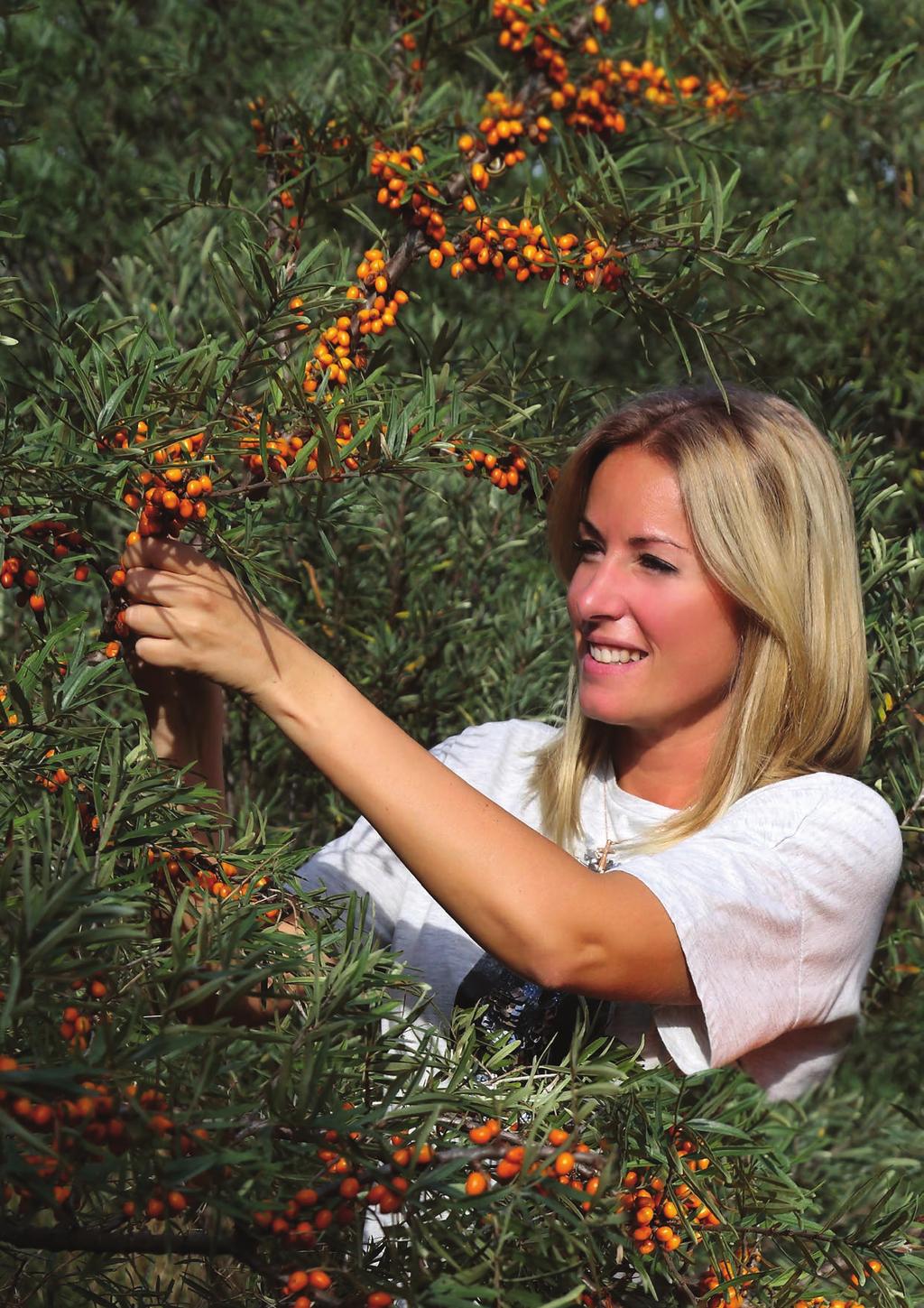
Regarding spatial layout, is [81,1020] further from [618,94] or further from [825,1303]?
[618,94]

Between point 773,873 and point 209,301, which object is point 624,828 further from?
point 209,301

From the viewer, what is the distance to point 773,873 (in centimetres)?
146

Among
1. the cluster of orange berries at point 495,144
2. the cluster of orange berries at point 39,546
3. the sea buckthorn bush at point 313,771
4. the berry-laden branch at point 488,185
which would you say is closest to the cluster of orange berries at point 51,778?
the sea buckthorn bush at point 313,771

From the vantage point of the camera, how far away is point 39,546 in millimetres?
1066

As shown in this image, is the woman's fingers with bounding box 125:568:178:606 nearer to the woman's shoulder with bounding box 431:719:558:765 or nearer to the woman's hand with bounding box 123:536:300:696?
the woman's hand with bounding box 123:536:300:696

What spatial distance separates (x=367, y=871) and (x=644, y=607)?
55cm

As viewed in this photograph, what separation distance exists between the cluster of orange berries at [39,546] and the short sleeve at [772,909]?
2.11 ft

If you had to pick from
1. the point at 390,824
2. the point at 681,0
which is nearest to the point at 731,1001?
the point at 390,824

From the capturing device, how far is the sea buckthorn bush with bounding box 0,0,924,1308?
82 centimetres

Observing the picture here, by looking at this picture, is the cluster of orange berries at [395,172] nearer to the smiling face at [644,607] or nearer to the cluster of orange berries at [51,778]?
the smiling face at [644,607]

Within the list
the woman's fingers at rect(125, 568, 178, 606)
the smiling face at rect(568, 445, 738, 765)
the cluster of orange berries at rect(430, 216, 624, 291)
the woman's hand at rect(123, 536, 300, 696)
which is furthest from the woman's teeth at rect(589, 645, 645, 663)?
the woman's fingers at rect(125, 568, 178, 606)

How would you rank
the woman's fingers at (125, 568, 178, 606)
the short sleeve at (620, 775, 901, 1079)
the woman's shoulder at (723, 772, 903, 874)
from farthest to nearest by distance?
the woman's shoulder at (723, 772, 903, 874) → the short sleeve at (620, 775, 901, 1079) → the woman's fingers at (125, 568, 178, 606)

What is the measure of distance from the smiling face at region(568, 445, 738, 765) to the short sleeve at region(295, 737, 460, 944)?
30 centimetres

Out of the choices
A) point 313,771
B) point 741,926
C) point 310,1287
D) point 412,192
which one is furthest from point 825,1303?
point 313,771
